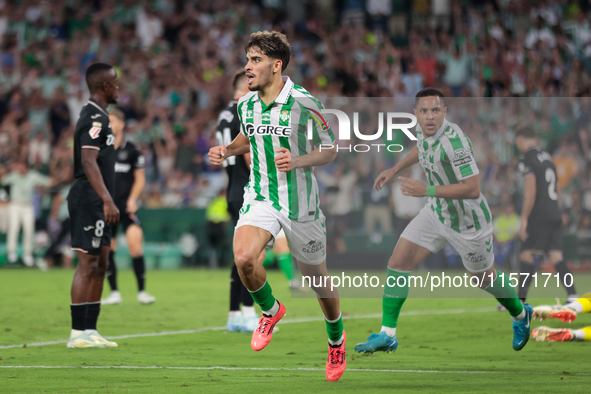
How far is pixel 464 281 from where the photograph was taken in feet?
29.7

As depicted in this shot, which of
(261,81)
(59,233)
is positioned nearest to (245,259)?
(261,81)

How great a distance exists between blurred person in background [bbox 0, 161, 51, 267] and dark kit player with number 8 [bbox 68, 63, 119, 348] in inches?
414

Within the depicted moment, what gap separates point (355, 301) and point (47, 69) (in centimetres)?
1244

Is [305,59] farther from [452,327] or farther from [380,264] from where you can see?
[452,327]

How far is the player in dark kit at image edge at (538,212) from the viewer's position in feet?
31.2

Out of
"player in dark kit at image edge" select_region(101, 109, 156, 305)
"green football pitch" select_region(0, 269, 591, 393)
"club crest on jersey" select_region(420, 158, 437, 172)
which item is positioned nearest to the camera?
"green football pitch" select_region(0, 269, 591, 393)

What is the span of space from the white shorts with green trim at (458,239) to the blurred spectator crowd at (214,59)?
9.34 metres

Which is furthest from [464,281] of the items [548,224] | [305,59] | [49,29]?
[49,29]

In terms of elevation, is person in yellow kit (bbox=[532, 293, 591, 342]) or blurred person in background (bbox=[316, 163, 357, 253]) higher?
blurred person in background (bbox=[316, 163, 357, 253])

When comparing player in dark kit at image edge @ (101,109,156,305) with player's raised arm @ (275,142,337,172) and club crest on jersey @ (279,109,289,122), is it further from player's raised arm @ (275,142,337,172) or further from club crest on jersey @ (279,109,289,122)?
player's raised arm @ (275,142,337,172)

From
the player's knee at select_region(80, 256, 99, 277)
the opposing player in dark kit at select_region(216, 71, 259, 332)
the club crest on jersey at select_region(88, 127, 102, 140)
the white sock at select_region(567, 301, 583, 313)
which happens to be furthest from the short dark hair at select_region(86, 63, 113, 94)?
the white sock at select_region(567, 301, 583, 313)

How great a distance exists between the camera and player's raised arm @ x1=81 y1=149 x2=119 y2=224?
23.5 feet

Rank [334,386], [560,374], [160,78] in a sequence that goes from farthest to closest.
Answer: [160,78] → [560,374] → [334,386]

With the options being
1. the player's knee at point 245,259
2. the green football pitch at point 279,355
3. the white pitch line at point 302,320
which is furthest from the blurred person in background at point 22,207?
the player's knee at point 245,259
